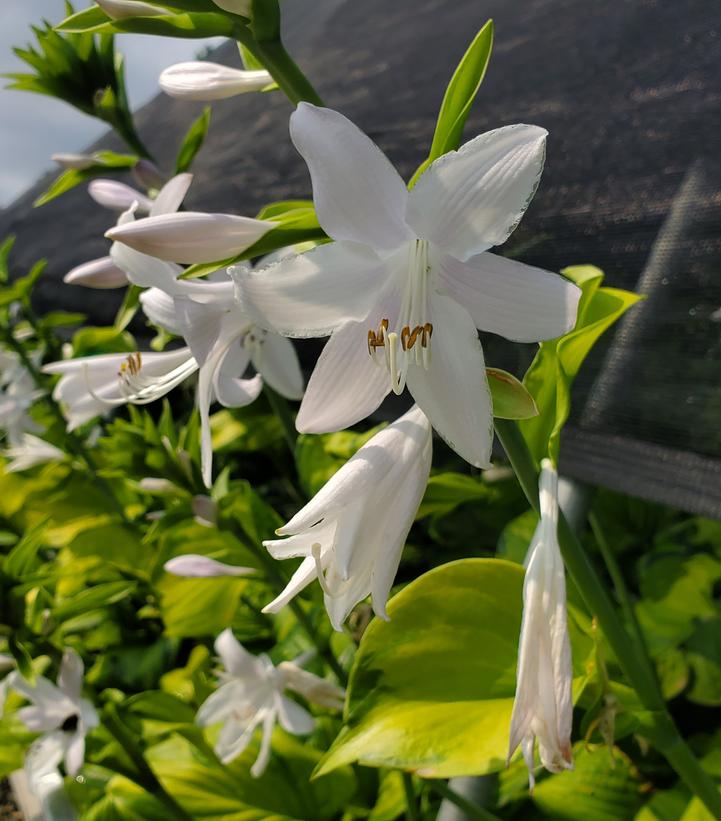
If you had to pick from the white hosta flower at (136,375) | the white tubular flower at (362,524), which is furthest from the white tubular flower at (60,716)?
the white tubular flower at (362,524)

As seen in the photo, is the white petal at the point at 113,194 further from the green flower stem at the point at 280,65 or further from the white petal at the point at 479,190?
the white petal at the point at 479,190

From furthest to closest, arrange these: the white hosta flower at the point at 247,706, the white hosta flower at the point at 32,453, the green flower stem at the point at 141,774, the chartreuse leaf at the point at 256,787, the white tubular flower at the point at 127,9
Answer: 1. the white hosta flower at the point at 32,453
2. the chartreuse leaf at the point at 256,787
3. the white hosta flower at the point at 247,706
4. the green flower stem at the point at 141,774
5. the white tubular flower at the point at 127,9

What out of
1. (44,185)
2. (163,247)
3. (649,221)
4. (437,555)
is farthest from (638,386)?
(44,185)

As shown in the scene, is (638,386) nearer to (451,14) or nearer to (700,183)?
(700,183)

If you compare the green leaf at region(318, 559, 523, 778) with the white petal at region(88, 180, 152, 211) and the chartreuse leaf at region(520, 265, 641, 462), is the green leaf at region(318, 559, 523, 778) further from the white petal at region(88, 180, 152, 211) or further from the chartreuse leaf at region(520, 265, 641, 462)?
the white petal at region(88, 180, 152, 211)

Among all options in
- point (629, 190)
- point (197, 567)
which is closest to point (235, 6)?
point (197, 567)

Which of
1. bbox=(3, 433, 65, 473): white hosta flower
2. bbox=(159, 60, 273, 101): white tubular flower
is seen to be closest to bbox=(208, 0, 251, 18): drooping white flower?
bbox=(159, 60, 273, 101): white tubular flower

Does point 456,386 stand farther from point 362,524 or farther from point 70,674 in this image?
point 70,674

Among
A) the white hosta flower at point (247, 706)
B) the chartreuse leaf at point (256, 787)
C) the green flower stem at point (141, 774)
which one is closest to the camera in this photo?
the green flower stem at point (141, 774)
